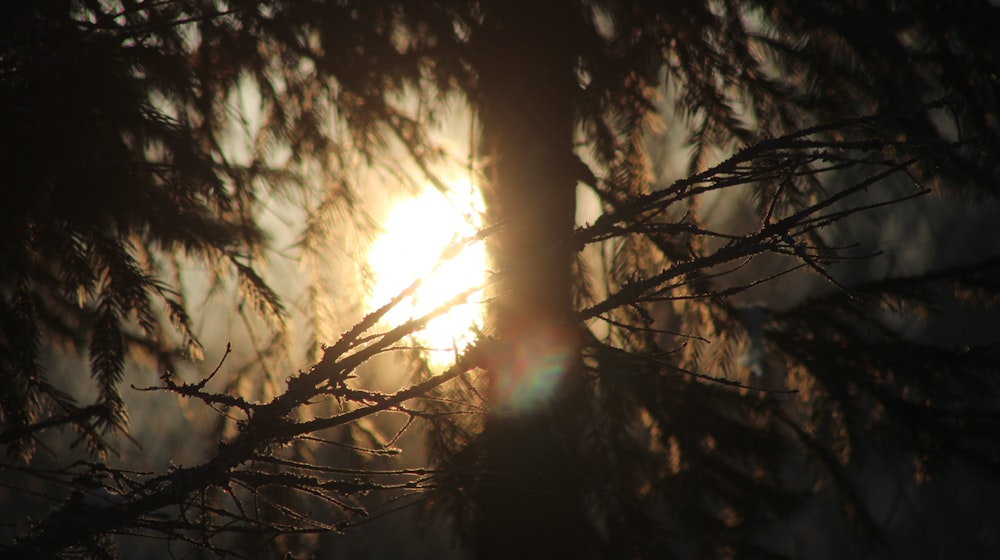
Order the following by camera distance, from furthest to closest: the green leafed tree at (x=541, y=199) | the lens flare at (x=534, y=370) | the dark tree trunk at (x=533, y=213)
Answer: the dark tree trunk at (x=533, y=213) < the lens flare at (x=534, y=370) < the green leafed tree at (x=541, y=199)

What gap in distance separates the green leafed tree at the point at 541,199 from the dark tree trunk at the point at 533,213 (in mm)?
11

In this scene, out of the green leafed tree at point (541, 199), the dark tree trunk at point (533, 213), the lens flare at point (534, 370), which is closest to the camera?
the green leafed tree at point (541, 199)

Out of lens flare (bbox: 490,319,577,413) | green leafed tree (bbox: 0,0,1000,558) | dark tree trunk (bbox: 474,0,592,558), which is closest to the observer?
green leafed tree (bbox: 0,0,1000,558)

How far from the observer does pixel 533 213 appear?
2980mm

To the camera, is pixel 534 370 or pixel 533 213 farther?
pixel 533 213

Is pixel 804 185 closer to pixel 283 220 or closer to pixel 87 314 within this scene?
pixel 283 220

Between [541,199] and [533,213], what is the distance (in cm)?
67

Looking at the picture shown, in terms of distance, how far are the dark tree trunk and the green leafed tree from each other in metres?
0.01

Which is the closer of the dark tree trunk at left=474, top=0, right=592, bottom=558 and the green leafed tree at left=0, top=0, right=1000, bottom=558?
the green leafed tree at left=0, top=0, right=1000, bottom=558

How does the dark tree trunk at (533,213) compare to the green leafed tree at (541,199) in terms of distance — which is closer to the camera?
the green leafed tree at (541,199)

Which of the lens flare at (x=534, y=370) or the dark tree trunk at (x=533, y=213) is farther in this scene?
the dark tree trunk at (x=533, y=213)

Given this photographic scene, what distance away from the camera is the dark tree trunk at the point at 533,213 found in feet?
9.56

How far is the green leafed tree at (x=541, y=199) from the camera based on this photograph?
2.41 metres

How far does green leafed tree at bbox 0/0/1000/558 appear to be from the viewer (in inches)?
94.8
